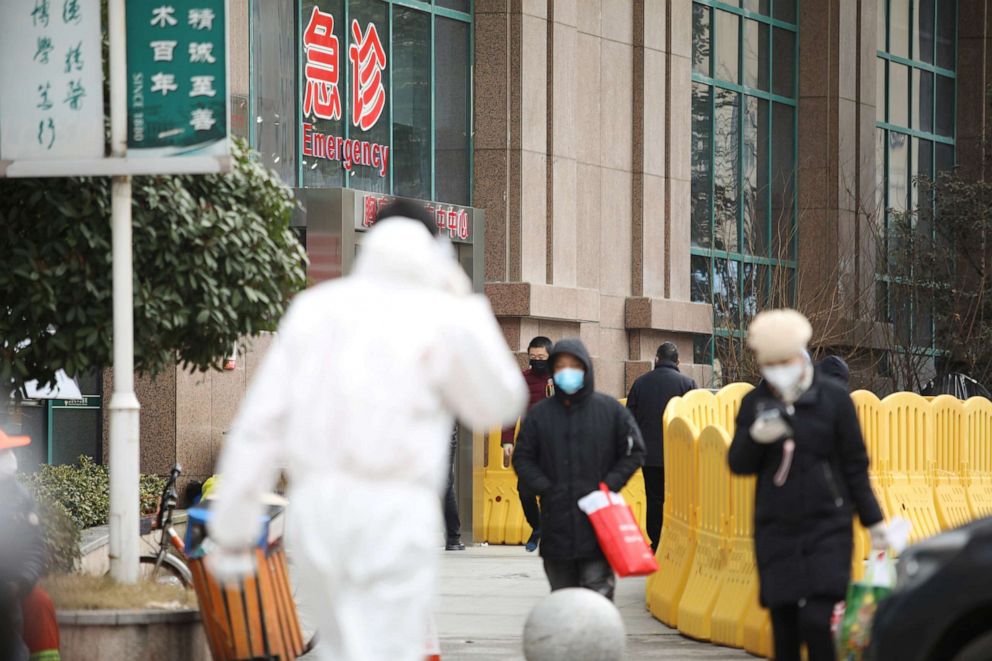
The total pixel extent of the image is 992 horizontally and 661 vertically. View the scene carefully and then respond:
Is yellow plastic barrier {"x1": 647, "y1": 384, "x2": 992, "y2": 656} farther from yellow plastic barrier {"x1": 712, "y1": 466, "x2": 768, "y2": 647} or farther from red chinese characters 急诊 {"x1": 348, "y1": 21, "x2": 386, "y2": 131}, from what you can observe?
red chinese characters 急诊 {"x1": 348, "y1": 21, "x2": 386, "y2": 131}

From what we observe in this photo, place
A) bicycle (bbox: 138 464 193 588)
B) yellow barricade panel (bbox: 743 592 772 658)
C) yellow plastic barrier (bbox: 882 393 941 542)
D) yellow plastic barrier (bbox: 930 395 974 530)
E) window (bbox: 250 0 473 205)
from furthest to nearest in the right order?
window (bbox: 250 0 473 205) → yellow plastic barrier (bbox: 930 395 974 530) → yellow plastic barrier (bbox: 882 393 941 542) → bicycle (bbox: 138 464 193 588) → yellow barricade panel (bbox: 743 592 772 658)

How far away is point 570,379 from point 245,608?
2075 millimetres

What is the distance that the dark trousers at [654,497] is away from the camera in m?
16.0

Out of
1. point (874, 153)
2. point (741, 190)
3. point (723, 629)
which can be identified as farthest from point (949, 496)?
point (874, 153)

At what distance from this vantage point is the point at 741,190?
31.6m

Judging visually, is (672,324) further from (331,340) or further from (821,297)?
(331,340)

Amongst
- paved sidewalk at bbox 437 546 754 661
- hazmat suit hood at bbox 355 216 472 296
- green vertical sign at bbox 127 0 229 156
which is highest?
green vertical sign at bbox 127 0 229 156

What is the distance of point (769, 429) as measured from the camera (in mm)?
7445

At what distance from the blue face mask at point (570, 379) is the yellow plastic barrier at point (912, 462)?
22.6 feet

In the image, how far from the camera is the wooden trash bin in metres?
9.08

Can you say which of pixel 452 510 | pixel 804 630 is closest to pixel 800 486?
pixel 804 630

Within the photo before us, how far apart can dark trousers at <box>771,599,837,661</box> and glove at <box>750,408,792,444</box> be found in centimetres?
68

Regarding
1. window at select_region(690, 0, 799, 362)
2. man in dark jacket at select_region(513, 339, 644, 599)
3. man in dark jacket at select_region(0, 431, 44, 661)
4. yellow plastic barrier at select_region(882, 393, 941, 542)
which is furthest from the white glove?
window at select_region(690, 0, 799, 362)

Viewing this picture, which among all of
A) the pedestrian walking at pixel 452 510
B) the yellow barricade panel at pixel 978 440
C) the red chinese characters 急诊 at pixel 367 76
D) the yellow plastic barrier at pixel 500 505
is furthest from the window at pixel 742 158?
the pedestrian walking at pixel 452 510
